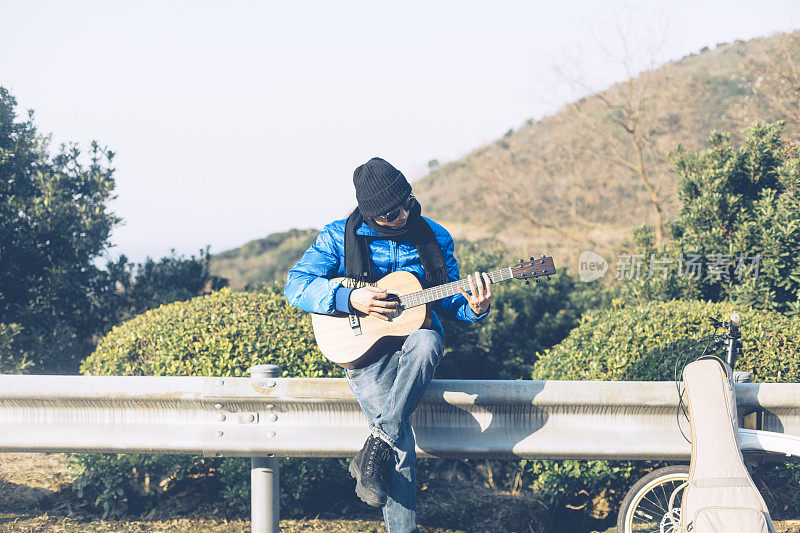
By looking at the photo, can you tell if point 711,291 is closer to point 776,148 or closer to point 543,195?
point 776,148

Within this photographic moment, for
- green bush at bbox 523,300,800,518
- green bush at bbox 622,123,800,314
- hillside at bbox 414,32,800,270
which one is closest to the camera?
green bush at bbox 523,300,800,518

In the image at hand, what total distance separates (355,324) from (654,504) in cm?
185

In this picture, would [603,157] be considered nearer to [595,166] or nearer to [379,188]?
[595,166]

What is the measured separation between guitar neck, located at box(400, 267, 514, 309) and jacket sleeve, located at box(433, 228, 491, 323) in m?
0.16

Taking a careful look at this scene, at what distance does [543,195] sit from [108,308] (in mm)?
21002

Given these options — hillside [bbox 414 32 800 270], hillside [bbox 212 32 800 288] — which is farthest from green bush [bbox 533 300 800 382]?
hillside [bbox 212 32 800 288]

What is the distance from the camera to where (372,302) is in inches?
131

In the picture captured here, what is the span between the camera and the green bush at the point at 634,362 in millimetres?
4293

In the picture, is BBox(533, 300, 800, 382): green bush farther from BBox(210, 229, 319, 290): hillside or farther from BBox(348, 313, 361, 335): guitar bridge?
BBox(210, 229, 319, 290): hillside

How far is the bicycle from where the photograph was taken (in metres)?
3.15

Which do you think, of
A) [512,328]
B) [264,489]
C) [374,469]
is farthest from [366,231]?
[512,328]

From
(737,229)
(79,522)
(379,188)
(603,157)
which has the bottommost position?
(79,522)

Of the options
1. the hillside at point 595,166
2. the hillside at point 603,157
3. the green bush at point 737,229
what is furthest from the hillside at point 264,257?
the green bush at point 737,229

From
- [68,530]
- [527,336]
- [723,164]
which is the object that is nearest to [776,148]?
[723,164]
